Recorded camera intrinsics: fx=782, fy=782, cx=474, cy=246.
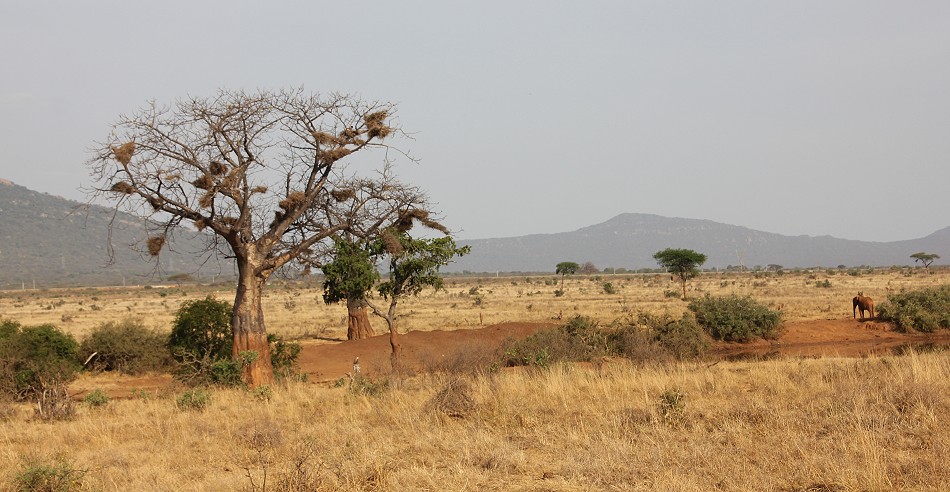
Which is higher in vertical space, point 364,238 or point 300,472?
point 364,238

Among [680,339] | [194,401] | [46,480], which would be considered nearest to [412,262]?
[194,401]

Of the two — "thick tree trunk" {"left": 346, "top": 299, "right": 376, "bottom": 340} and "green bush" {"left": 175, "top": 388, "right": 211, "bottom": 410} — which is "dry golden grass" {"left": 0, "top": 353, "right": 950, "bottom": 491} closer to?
→ "green bush" {"left": 175, "top": 388, "right": 211, "bottom": 410}

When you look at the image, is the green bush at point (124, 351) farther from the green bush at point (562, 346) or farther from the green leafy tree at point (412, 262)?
the green bush at point (562, 346)

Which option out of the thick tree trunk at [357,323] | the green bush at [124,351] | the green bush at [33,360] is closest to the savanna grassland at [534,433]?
the green bush at [33,360]

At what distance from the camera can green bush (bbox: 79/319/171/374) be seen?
22734mm

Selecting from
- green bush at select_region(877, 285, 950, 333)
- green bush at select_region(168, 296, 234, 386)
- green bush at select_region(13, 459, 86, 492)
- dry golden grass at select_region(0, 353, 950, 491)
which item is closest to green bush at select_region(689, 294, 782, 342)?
green bush at select_region(877, 285, 950, 333)

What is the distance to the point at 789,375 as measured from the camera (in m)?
13.8

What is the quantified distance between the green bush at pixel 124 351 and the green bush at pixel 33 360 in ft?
3.91

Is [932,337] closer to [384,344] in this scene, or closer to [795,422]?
[384,344]

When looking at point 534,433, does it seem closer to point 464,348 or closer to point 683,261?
point 464,348

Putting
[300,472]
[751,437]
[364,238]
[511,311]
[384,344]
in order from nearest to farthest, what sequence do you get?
[300,472]
[751,437]
[364,238]
[384,344]
[511,311]

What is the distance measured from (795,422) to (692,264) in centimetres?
5076

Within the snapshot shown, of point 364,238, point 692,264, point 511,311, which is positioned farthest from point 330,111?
point 692,264

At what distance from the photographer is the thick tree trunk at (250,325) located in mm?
16406
